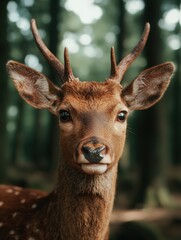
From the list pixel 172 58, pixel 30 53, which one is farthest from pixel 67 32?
pixel 172 58

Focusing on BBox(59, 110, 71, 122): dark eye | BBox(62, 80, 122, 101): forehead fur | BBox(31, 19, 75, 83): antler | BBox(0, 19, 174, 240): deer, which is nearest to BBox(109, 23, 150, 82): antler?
BBox(0, 19, 174, 240): deer

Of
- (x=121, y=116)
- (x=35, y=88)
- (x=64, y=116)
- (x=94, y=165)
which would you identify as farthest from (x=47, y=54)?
(x=94, y=165)

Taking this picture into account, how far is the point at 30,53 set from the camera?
A: 21547 mm

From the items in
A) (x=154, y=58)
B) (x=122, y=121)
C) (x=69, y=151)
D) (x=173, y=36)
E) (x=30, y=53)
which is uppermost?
(x=173, y=36)

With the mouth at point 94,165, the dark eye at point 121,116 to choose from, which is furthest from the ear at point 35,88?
the mouth at point 94,165

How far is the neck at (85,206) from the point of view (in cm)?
400

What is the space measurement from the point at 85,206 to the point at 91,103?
91 cm

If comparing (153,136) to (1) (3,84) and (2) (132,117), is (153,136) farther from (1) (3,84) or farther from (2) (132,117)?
(1) (3,84)

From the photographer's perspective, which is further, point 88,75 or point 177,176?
point 88,75

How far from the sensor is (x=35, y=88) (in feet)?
15.3

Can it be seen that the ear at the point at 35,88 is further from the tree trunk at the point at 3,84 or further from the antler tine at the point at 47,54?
the tree trunk at the point at 3,84

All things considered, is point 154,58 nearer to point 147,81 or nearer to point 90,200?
point 147,81

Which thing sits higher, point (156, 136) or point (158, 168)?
point (156, 136)

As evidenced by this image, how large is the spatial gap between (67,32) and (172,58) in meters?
9.49
